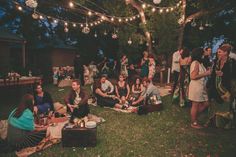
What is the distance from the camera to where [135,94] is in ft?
36.9

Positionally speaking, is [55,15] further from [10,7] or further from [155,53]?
[155,53]

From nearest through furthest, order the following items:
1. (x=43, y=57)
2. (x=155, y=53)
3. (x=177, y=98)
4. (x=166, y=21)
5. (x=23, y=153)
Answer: (x=23, y=153) → (x=177, y=98) → (x=166, y=21) → (x=155, y=53) → (x=43, y=57)

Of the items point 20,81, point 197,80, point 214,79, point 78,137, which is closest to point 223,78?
point 214,79

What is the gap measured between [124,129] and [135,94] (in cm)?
357

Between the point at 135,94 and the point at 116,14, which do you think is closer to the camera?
the point at 135,94

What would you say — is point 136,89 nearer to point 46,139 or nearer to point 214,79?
point 214,79

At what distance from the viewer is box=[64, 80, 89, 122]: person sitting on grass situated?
841cm

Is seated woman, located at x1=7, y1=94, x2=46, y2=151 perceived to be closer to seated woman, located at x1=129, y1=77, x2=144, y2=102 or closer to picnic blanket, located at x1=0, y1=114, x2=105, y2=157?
picnic blanket, located at x1=0, y1=114, x2=105, y2=157

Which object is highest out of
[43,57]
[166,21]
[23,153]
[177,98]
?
[166,21]

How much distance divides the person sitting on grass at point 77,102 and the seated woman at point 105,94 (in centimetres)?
233

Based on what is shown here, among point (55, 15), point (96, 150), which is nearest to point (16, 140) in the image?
point (96, 150)

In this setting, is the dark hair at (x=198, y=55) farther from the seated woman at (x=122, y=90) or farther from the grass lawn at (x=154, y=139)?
the seated woman at (x=122, y=90)

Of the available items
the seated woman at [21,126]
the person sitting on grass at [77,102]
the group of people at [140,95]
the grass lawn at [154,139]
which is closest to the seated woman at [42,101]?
the group of people at [140,95]

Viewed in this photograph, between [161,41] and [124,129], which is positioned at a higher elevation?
[161,41]
